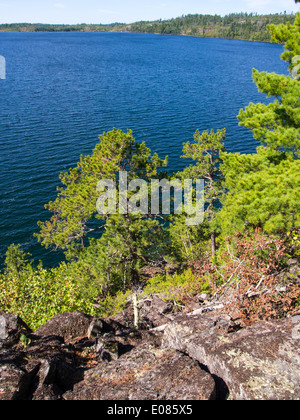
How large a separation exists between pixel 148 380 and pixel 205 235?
71.0ft

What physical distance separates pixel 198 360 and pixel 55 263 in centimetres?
2790

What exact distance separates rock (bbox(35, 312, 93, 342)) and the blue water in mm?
21268

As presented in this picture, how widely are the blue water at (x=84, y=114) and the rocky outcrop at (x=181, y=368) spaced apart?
2636 cm

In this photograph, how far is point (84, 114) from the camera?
68438 millimetres

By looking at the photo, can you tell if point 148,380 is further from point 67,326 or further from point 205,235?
point 205,235

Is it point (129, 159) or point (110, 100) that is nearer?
point (129, 159)

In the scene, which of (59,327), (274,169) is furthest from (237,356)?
(59,327)

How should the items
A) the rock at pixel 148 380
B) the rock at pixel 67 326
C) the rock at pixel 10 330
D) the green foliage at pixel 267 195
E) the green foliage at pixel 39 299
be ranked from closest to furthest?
1. the rock at pixel 148 380
2. the green foliage at pixel 267 195
3. the rock at pixel 10 330
4. the rock at pixel 67 326
5. the green foliage at pixel 39 299

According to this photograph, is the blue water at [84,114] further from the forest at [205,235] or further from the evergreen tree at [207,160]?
the evergreen tree at [207,160]

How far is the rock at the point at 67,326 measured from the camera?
13695 millimetres

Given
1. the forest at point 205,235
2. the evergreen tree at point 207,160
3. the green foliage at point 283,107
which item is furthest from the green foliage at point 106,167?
the green foliage at point 283,107

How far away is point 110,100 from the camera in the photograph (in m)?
78.2

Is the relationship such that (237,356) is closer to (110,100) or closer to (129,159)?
(129,159)
